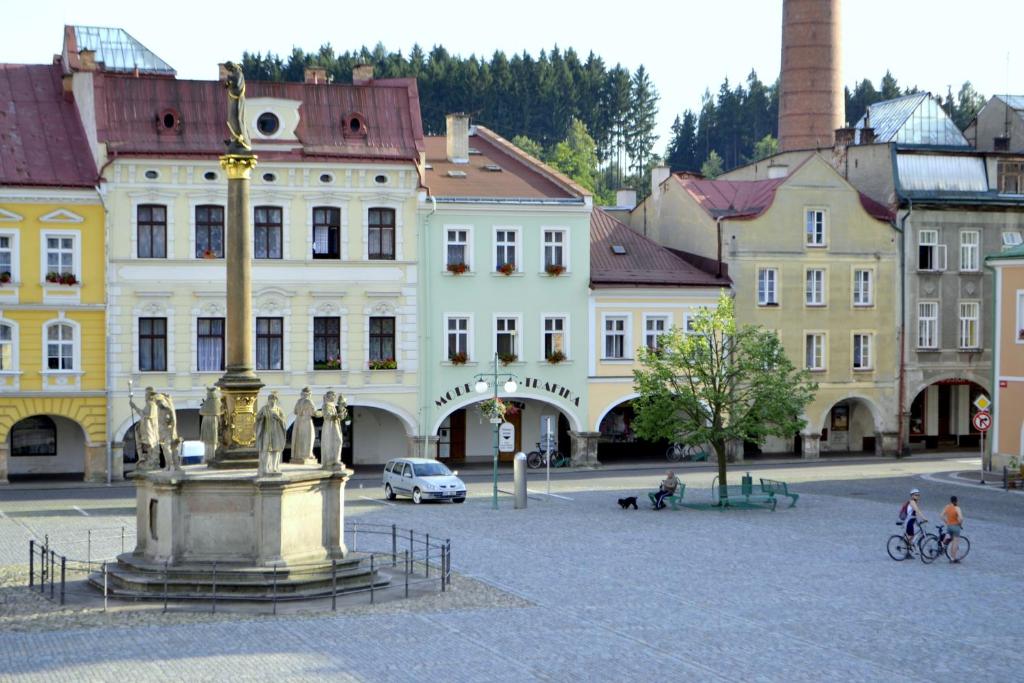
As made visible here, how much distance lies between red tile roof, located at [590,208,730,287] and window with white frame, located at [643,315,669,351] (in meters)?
1.21

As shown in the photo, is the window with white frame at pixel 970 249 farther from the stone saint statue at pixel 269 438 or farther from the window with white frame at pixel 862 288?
the stone saint statue at pixel 269 438

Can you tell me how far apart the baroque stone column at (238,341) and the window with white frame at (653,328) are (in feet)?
102

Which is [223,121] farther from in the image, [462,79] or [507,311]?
[462,79]

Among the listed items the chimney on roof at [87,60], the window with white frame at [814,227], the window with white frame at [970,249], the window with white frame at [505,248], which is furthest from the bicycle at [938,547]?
the chimney on roof at [87,60]

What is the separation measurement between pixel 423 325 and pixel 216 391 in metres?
27.0

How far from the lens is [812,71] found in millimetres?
80688

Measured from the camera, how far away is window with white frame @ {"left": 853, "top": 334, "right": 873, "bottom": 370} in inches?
2367

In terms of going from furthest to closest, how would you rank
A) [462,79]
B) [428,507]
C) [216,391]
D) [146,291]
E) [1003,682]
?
[462,79], [146,291], [428,507], [216,391], [1003,682]

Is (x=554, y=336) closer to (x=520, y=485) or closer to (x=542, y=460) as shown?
(x=542, y=460)

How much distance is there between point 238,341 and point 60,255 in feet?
83.4

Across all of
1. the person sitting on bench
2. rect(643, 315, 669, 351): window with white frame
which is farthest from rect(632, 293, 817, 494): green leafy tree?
rect(643, 315, 669, 351): window with white frame

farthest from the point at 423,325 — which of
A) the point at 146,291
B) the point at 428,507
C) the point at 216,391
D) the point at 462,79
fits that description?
the point at 462,79

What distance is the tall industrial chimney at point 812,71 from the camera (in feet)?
264

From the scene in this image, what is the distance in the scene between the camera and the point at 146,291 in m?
50.4
